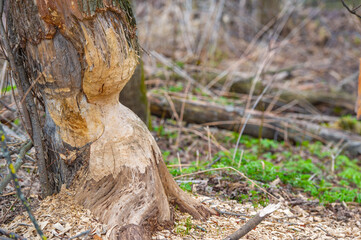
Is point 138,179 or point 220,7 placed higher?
point 220,7

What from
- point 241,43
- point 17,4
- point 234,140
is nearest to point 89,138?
point 17,4

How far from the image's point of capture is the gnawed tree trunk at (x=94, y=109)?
1933mm

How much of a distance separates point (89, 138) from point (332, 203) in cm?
264

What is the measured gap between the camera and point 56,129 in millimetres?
2227

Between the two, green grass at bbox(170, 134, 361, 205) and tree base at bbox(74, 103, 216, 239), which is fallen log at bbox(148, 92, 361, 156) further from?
tree base at bbox(74, 103, 216, 239)

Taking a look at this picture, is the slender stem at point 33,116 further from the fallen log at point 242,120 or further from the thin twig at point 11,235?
the fallen log at point 242,120

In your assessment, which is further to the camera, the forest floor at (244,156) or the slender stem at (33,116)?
the forest floor at (244,156)

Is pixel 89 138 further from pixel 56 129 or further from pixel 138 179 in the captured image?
pixel 138 179

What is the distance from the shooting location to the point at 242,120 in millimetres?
5480

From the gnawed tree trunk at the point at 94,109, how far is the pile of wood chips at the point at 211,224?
0.27 feet

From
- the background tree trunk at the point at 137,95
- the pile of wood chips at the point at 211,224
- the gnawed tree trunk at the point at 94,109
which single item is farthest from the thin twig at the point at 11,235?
the background tree trunk at the point at 137,95

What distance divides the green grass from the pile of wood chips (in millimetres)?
305

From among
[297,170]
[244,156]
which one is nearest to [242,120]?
[244,156]

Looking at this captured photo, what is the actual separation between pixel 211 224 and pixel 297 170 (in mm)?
2184
